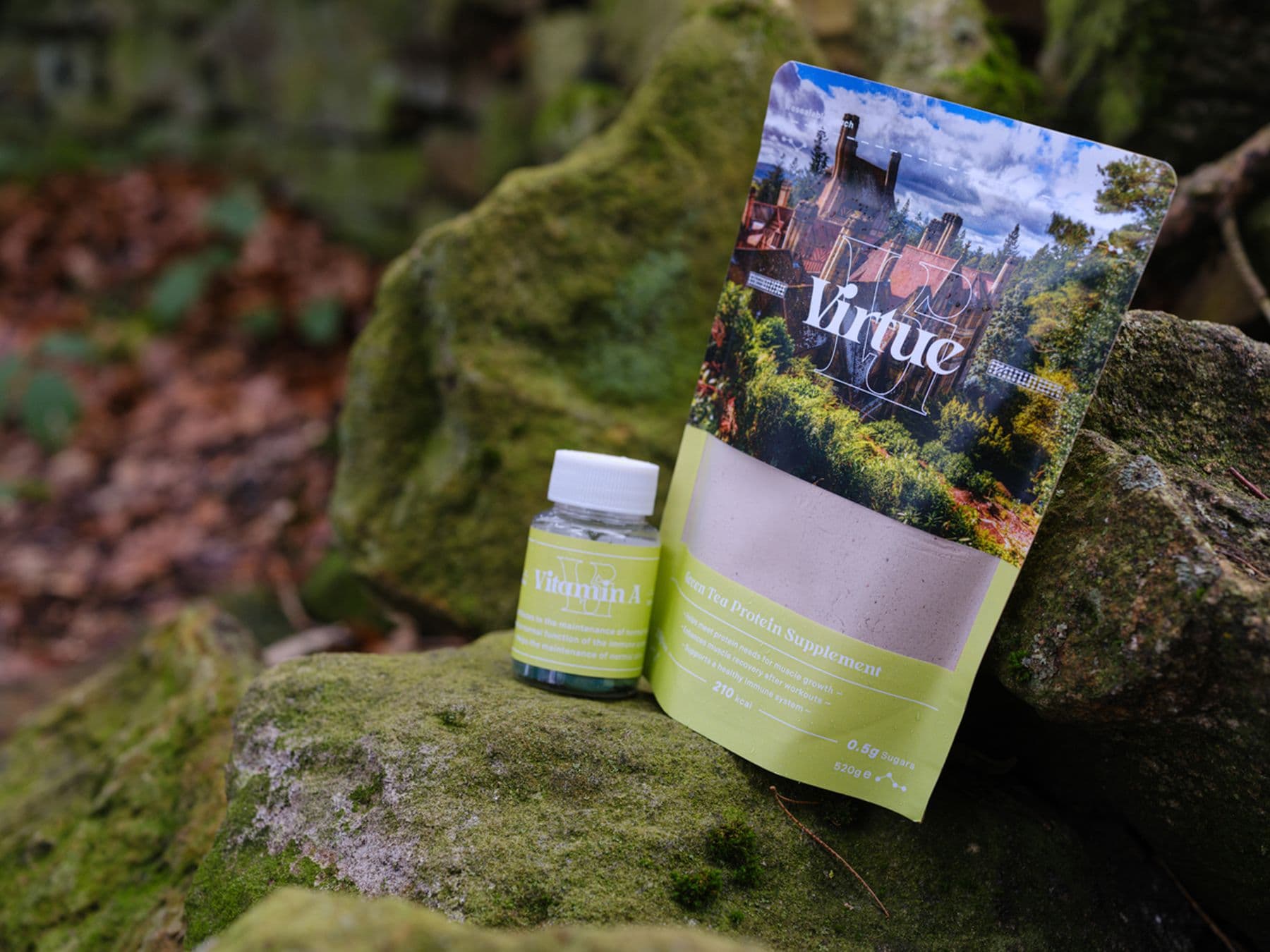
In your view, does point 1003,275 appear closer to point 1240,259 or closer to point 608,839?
point 608,839

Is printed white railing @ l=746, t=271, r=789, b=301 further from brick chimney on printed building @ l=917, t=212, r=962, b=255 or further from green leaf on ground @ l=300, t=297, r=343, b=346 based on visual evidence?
green leaf on ground @ l=300, t=297, r=343, b=346

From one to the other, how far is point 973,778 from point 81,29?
6.48 metres

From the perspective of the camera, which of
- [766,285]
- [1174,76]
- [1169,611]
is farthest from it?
[1174,76]

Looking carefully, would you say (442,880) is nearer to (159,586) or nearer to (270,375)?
(159,586)

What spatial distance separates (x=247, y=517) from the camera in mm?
3916

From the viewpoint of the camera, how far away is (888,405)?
49.9 inches

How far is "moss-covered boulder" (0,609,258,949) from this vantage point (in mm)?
1546

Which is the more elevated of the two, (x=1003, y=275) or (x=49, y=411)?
(x=1003, y=275)

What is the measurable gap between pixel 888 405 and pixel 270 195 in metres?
4.78

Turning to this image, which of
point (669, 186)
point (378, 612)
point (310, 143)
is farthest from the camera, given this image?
point (310, 143)

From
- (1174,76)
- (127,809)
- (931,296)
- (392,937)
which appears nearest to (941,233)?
(931,296)

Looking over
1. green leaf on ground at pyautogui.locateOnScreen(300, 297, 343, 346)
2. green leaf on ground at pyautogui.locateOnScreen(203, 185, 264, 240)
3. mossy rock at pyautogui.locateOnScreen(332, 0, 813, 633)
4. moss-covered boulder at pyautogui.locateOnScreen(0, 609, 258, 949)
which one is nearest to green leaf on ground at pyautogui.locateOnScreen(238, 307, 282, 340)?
green leaf on ground at pyautogui.locateOnScreen(300, 297, 343, 346)

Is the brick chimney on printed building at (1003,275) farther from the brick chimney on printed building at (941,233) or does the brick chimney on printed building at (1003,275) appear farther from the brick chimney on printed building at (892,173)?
the brick chimney on printed building at (892,173)

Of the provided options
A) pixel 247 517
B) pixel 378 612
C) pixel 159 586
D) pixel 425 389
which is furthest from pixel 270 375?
pixel 425 389
